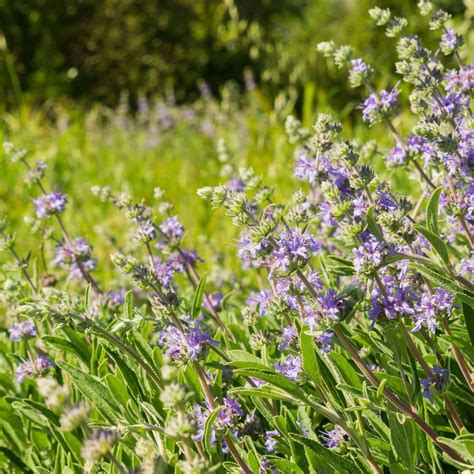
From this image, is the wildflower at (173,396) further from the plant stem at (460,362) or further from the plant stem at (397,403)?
the plant stem at (460,362)

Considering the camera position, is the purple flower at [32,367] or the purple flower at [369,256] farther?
the purple flower at [32,367]

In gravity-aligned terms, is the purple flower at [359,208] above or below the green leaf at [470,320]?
above

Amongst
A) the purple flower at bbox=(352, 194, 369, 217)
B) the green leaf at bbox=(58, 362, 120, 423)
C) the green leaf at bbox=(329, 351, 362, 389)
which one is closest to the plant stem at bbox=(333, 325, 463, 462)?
the green leaf at bbox=(329, 351, 362, 389)

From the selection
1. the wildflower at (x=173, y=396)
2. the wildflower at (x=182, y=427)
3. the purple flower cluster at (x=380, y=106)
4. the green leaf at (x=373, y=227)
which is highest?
the purple flower cluster at (x=380, y=106)

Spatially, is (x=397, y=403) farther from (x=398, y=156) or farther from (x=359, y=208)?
(x=398, y=156)

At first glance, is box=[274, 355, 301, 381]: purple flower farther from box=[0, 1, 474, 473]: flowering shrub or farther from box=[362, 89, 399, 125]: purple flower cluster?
box=[362, 89, 399, 125]: purple flower cluster

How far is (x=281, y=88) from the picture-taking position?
10117 mm

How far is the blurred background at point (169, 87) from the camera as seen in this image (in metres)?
6.41

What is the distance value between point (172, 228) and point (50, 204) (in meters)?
0.53

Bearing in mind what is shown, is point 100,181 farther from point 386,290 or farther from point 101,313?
point 386,290

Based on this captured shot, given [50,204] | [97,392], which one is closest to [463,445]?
[97,392]

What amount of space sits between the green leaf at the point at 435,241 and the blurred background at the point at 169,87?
3048mm

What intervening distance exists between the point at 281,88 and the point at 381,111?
26.7 ft

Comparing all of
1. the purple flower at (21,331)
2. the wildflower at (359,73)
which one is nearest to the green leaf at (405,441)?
the wildflower at (359,73)
